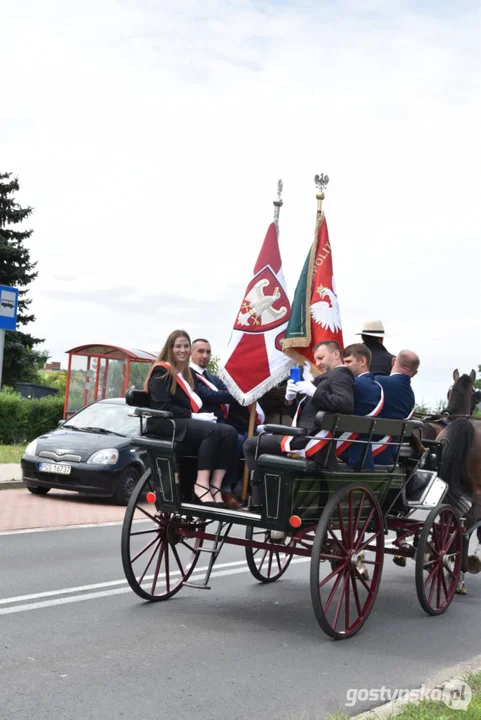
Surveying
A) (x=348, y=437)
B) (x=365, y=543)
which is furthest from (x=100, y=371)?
(x=365, y=543)

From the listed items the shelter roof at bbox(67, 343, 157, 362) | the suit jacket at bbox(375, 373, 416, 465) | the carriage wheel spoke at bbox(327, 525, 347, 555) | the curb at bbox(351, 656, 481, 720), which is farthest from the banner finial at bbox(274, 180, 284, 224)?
the shelter roof at bbox(67, 343, 157, 362)

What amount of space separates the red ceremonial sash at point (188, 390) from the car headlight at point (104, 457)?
727 centimetres

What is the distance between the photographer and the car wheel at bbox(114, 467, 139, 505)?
14.4 metres

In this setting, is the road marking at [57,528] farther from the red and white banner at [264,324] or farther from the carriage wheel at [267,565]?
the red and white banner at [264,324]

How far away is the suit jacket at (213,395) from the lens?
7.54 metres

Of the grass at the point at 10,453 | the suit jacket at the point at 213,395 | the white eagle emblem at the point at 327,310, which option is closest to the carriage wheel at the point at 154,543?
the suit jacket at the point at 213,395

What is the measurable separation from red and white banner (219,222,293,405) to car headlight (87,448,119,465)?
6.36 meters

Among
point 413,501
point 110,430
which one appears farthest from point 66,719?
point 110,430

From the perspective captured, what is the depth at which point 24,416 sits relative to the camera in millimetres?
23172

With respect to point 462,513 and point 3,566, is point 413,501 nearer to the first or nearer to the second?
point 462,513

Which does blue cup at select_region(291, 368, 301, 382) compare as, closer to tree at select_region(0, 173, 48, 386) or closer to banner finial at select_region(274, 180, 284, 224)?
banner finial at select_region(274, 180, 284, 224)

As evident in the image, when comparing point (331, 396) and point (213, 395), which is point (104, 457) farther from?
point (331, 396)

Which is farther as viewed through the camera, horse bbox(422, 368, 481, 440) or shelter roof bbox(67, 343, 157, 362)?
shelter roof bbox(67, 343, 157, 362)

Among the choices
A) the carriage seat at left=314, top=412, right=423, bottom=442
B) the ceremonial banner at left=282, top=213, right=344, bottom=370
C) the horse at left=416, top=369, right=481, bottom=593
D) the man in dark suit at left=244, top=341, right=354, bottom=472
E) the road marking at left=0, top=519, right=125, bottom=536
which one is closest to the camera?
the carriage seat at left=314, top=412, right=423, bottom=442
